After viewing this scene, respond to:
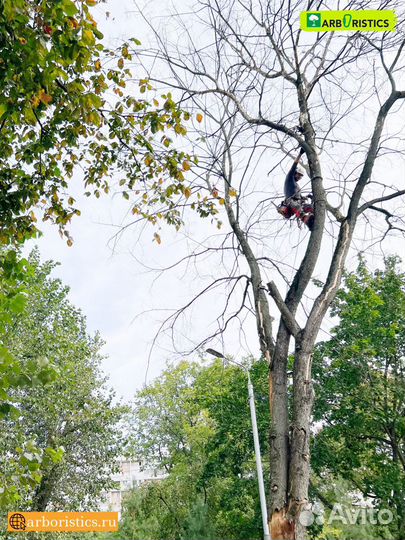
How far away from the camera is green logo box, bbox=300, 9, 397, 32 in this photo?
5.55m

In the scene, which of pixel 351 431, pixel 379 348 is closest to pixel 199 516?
pixel 351 431

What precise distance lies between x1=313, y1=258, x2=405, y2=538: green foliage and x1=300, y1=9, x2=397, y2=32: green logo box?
32.9 feet

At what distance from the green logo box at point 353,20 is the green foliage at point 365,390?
32.9ft

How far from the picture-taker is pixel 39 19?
309cm

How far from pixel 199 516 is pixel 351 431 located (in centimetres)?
652

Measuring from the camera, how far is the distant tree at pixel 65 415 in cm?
1484

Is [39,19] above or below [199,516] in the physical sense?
above

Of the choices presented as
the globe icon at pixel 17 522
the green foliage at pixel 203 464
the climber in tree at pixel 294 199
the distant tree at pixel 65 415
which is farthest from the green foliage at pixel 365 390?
the climber in tree at pixel 294 199

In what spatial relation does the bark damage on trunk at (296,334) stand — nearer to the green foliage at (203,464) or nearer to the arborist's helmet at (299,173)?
the arborist's helmet at (299,173)

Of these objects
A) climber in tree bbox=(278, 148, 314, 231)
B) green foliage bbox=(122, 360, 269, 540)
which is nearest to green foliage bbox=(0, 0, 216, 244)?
climber in tree bbox=(278, 148, 314, 231)

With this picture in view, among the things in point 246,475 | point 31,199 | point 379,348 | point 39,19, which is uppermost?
point 379,348

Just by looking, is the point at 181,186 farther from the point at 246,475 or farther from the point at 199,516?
the point at 199,516

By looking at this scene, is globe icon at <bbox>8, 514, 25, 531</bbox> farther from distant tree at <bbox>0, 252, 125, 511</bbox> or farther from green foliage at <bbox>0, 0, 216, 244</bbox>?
green foliage at <bbox>0, 0, 216, 244</bbox>

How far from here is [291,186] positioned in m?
5.82
